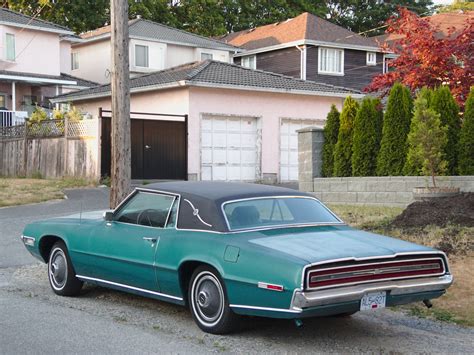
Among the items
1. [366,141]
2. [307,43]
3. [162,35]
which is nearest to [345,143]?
[366,141]

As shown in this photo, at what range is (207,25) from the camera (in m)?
48.4

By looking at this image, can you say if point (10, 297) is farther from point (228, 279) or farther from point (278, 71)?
point (278, 71)

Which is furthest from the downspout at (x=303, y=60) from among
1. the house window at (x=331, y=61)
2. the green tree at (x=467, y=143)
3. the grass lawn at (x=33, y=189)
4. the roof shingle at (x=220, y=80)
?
the green tree at (x=467, y=143)

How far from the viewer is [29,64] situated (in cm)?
3375

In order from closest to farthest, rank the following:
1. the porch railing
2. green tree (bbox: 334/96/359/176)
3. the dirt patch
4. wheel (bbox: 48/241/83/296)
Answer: wheel (bbox: 48/241/83/296) → the dirt patch → green tree (bbox: 334/96/359/176) → the porch railing

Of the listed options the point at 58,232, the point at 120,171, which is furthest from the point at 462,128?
the point at 58,232

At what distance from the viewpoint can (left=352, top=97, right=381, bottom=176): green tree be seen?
51.1 ft

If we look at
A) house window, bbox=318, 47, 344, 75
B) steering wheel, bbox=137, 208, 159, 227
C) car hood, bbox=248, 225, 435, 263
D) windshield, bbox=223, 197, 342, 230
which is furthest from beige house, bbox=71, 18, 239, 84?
car hood, bbox=248, 225, 435, 263

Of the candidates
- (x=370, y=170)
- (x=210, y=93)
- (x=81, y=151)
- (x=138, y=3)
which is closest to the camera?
(x=370, y=170)

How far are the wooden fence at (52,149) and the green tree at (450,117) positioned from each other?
11.1 m

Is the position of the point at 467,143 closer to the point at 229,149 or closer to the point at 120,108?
the point at 120,108

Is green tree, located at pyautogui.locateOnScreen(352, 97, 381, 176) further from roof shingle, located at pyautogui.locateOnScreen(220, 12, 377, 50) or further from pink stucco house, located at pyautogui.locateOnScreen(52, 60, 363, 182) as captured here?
roof shingle, located at pyautogui.locateOnScreen(220, 12, 377, 50)

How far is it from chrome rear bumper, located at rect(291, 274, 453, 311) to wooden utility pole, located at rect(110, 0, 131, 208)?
21.5 ft

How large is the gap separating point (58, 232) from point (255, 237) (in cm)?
301
